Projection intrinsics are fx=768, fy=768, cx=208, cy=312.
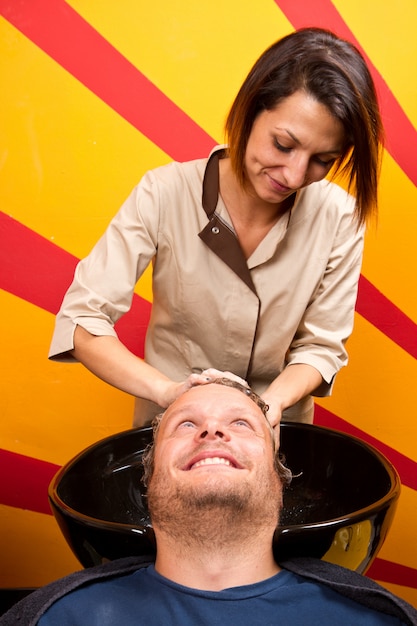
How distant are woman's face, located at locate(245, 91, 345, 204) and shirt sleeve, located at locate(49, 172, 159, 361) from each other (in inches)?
9.9

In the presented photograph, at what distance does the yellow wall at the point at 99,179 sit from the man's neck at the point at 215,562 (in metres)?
1.16

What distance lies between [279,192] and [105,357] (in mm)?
483

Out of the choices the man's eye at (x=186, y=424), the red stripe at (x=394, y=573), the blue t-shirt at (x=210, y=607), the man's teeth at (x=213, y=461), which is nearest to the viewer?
the blue t-shirt at (x=210, y=607)

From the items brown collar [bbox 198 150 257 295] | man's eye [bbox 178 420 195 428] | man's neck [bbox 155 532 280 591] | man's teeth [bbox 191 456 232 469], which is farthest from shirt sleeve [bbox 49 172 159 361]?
man's neck [bbox 155 532 280 591]

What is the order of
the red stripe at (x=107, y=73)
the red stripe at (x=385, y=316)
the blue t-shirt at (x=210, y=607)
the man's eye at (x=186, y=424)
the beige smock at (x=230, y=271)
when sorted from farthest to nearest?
1. the red stripe at (x=385, y=316)
2. the red stripe at (x=107, y=73)
3. the beige smock at (x=230, y=271)
4. the man's eye at (x=186, y=424)
5. the blue t-shirt at (x=210, y=607)

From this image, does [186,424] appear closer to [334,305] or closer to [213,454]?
[213,454]

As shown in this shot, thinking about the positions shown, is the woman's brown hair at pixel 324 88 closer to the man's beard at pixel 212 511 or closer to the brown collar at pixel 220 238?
the brown collar at pixel 220 238

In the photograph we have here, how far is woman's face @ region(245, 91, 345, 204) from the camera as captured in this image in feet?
4.72

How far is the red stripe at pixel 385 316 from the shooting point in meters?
2.45

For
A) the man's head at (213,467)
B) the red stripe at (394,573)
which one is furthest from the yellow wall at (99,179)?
the man's head at (213,467)

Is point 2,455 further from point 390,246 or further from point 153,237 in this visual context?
point 390,246

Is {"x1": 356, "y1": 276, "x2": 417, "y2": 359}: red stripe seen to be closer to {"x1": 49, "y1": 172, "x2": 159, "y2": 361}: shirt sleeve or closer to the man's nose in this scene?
{"x1": 49, "y1": 172, "x2": 159, "y2": 361}: shirt sleeve

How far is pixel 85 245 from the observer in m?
2.37

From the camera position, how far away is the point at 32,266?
7.75 ft
